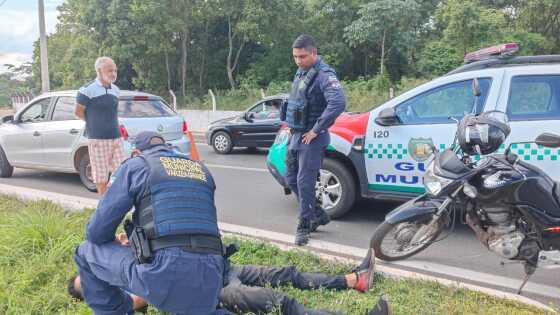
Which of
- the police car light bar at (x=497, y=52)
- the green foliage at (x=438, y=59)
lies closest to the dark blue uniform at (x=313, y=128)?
the police car light bar at (x=497, y=52)

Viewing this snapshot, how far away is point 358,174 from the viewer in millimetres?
5395

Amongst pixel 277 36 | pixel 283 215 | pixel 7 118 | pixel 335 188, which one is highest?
pixel 277 36

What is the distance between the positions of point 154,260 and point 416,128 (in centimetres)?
329

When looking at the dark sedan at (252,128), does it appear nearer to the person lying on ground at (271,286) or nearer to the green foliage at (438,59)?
the person lying on ground at (271,286)

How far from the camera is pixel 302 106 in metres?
4.64

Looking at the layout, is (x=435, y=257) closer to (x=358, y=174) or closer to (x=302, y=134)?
(x=358, y=174)

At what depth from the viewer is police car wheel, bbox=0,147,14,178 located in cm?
842

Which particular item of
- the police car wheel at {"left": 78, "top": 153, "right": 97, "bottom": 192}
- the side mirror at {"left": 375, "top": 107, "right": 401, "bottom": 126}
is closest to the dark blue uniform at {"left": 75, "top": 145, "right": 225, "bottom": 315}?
the side mirror at {"left": 375, "top": 107, "right": 401, "bottom": 126}

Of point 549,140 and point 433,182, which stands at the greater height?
point 549,140

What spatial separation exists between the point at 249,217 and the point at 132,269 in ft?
11.2

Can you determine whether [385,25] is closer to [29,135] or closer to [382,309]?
[29,135]

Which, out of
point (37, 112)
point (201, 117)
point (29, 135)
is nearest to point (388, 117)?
point (37, 112)

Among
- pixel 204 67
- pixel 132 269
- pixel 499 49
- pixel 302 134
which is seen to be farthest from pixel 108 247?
pixel 204 67

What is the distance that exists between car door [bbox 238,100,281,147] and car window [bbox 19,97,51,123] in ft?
15.0
